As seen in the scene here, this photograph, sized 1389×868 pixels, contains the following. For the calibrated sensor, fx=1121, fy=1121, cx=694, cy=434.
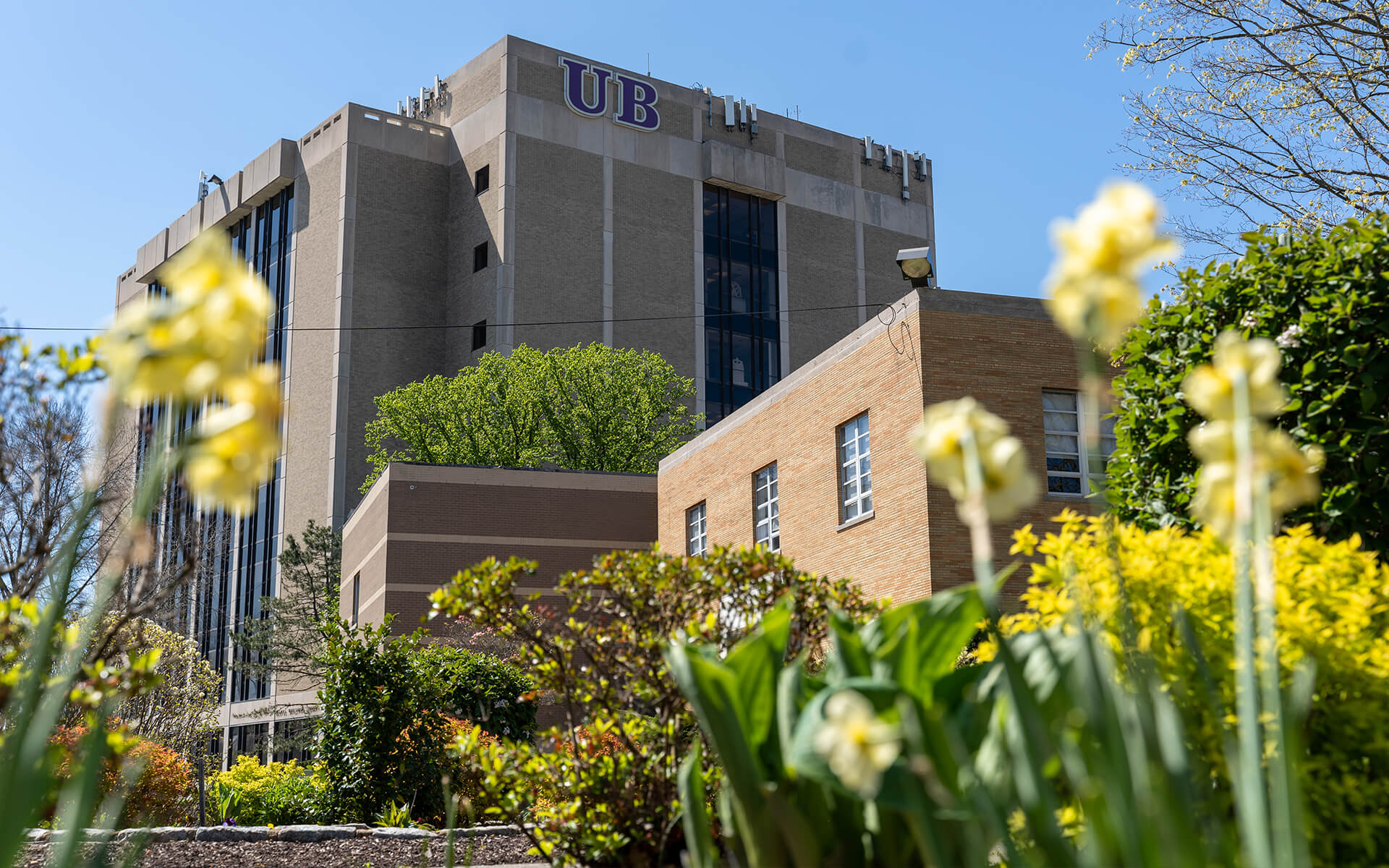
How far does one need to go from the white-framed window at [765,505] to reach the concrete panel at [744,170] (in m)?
31.4

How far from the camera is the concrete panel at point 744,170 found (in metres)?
50.8

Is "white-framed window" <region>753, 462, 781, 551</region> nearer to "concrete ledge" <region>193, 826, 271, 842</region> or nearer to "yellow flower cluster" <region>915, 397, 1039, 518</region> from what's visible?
"concrete ledge" <region>193, 826, 271, 842</region>

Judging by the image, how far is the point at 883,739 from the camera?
1.74m

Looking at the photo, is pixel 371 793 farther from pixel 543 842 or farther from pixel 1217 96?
pixel 1217 96

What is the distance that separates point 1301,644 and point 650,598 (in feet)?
10.5

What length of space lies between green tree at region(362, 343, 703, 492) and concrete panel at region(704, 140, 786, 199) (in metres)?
13.4

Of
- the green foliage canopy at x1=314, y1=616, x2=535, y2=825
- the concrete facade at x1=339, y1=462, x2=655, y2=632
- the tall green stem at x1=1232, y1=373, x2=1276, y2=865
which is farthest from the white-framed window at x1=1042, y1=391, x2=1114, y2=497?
the tall green stem at x1=1232, y1=373, x2=1276, y2=865

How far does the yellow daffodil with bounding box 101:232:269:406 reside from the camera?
1407mm

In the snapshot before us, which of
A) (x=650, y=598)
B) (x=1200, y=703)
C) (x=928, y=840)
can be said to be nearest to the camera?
(x=928, y=840)

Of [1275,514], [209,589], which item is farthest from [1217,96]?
[209,589]

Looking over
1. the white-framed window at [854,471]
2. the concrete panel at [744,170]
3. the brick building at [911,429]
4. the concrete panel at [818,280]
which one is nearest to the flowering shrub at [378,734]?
the brick building at [911,429]

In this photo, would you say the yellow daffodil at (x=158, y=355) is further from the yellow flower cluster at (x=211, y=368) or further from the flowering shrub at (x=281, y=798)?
the flowering shrub at (x=281, y=798)

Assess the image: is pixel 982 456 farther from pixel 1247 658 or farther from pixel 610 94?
pixel 610 94

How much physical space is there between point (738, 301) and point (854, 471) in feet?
109
